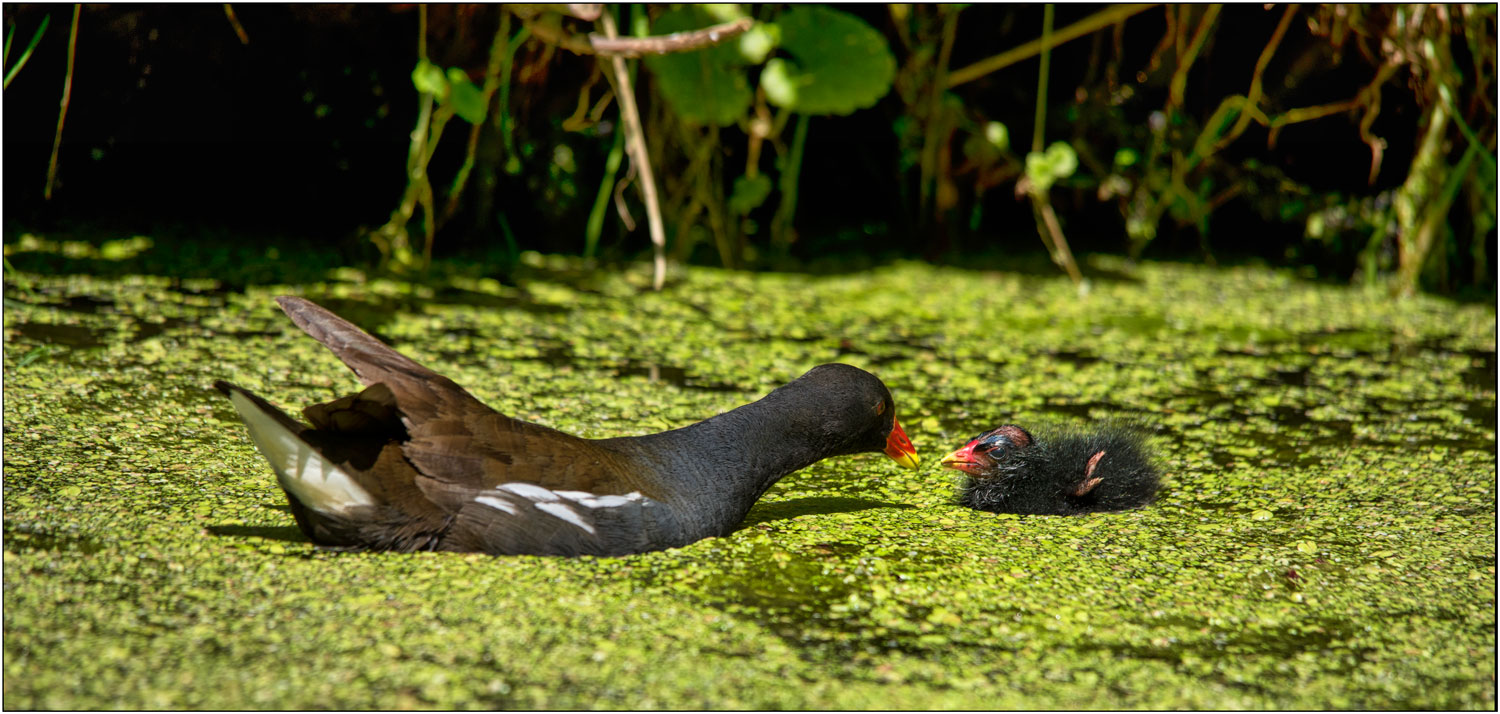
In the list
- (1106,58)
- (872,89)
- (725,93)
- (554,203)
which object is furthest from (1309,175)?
(554,203)

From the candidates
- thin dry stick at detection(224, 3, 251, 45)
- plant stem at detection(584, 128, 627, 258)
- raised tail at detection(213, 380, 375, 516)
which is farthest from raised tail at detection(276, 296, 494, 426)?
plant stem at detection(584, 128, 627, 258)

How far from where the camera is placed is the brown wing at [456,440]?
2.01m

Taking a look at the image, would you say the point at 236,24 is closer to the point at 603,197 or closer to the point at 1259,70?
the point at 603,197

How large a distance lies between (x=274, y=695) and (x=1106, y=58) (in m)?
4.41

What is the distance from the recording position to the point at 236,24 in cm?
→ 378

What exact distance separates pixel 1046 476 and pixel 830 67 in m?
1.98

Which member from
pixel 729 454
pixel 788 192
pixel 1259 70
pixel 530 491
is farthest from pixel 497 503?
pixel 1259 70

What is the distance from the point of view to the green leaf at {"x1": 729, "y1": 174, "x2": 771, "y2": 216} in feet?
14.8

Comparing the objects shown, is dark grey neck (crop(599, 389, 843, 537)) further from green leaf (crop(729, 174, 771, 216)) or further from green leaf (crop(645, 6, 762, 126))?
green leaf (crop(729, 174, 771, 216))

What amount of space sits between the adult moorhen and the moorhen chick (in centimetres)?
58

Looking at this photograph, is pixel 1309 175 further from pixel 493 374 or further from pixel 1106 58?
pixel 493 374

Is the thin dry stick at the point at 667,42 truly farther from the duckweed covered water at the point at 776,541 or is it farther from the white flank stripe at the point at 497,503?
the white flank stripe at the point at 497,503

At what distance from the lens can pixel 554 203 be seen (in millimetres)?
4805

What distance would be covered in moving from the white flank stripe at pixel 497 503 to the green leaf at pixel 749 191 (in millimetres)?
2652
